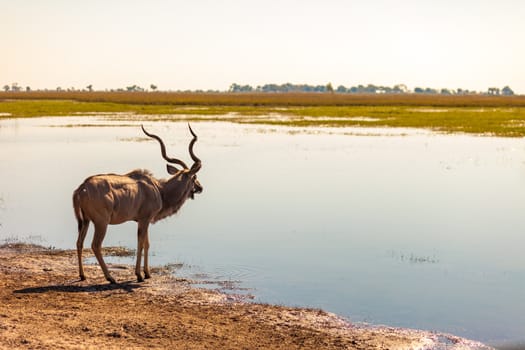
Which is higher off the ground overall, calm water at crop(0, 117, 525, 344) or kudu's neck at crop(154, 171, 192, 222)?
kudu's neck at crop(154, 171, 192, 222)

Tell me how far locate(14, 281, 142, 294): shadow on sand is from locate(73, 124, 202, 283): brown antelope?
0.17 meters

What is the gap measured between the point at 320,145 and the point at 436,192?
51.0 ft

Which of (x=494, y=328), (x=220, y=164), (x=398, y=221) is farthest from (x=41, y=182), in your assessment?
(x=494, y=328)

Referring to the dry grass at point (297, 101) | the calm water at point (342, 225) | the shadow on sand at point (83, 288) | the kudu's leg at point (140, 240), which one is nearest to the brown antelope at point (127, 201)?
the kudu's leg at point (140, 240)

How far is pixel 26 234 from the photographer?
1448cm

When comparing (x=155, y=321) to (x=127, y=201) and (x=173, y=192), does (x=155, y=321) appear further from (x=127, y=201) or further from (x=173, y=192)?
(x=173, y=192)

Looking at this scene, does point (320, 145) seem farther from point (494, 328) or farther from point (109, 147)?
point (494, 328)

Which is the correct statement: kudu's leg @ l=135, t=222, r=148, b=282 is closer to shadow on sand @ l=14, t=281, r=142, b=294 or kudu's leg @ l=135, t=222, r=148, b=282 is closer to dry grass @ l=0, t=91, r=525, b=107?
shadow on sand @ l=14, t=281, r=142, b=294

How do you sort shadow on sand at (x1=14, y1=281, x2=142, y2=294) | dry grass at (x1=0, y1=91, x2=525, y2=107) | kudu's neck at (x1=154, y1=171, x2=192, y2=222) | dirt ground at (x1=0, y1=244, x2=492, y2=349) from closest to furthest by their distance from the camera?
dirt ground at (x1=0, y1=244, x2=492, y2=349), shadow on sand at (x1=14, y1=281, x2=142, y2=294), kudu's neck at (x1=154, y1=171, x2=192, y2=222), dry grass at (x1=0, y1=91, x2=525, y2=107)

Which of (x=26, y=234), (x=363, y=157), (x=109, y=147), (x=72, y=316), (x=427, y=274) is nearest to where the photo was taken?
(x=72, y=316)

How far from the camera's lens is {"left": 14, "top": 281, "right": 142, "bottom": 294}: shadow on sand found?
400 inches

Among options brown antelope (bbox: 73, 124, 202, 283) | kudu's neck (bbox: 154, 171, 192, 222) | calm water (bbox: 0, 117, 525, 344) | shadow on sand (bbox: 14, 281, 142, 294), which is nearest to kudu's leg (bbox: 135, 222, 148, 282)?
brown antelope (bbox: 73, 124, 202, 283)

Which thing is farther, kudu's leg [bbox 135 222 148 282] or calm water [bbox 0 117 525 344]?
kudu's leg [bbox 135 222 148 282]

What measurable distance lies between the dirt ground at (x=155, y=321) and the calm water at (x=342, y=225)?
28.3 inches
